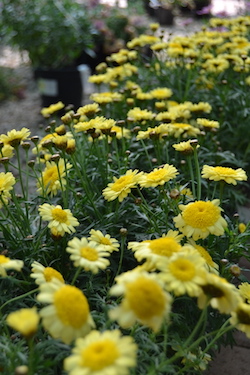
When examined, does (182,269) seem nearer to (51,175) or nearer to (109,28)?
(51,175)

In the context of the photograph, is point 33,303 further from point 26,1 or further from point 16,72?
point 16,72

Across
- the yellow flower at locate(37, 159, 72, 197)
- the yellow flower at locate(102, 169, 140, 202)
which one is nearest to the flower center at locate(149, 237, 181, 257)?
the yellow flower at locate(102, 169, 140, 202)

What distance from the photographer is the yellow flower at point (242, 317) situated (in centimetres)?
115

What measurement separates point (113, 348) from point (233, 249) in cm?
87

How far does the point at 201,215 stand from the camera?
4.80ft

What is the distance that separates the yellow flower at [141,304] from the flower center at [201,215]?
441 millimetres

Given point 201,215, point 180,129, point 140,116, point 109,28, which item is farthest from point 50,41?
point 201,215

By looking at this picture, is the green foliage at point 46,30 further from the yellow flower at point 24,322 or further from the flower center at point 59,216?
→ the yellow flower at point 24,322

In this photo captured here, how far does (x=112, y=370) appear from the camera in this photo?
914 mm

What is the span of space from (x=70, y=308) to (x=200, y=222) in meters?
0.52

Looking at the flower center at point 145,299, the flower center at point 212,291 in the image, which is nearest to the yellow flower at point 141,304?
the flower center at point 145,299

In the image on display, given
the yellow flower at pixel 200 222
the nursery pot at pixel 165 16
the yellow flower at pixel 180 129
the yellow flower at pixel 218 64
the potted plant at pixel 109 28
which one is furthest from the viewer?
the nursery pot at pixel 165 16

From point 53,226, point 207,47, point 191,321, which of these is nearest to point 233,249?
point 191,321

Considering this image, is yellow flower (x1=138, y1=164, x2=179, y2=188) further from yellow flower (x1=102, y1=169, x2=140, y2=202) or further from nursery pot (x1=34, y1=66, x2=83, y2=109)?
nursery pot (x1=34, y1=66, x2=83, y2=109)
